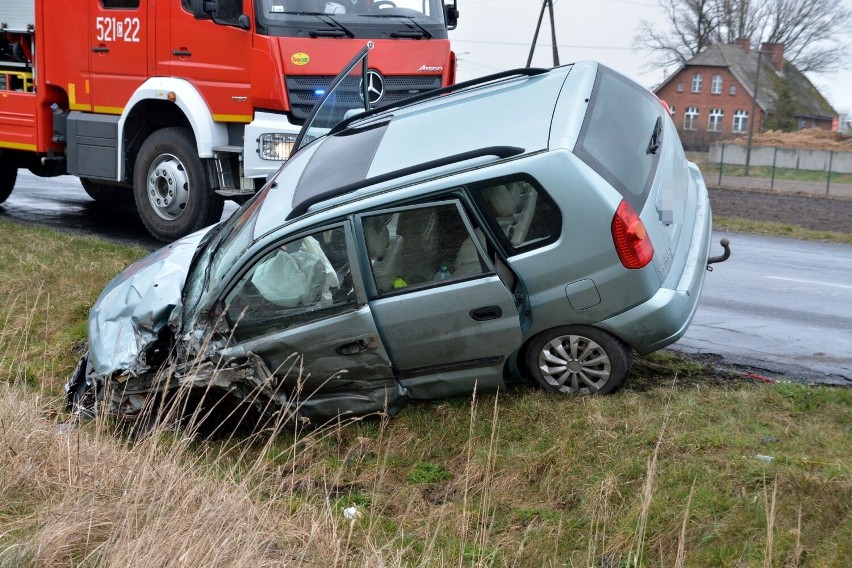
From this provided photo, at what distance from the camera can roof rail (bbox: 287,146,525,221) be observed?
5.40 meters

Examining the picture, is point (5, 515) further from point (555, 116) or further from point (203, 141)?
point (203, 141)

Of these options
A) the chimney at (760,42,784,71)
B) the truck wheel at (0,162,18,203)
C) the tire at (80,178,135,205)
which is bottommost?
the tire at (80,178,135,205)

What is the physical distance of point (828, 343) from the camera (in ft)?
23.1

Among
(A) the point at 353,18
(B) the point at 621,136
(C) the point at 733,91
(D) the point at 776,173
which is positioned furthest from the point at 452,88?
(C) the point at 733,91

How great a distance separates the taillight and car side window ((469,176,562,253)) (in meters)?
0.31

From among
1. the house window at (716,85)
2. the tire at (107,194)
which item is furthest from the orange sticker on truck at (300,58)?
the house window at (716,85)

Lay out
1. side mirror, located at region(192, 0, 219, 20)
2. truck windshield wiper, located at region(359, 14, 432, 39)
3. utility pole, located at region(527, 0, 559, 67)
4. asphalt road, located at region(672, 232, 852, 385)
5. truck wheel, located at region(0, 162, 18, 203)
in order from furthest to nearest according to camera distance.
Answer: utility pole, located at region(527, 0, 559, 67)
truck wheel, located at region(0, 162, 18, 203)
truck windshield wiper, located at region(359, 14, 432, 39)
side mirror, located at region(192, 0, 219, 20)
asphalt road, located at region(672, 232, 852, 385)

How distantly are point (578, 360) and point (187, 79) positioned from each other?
5.83 metres

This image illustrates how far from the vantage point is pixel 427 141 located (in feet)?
19.2

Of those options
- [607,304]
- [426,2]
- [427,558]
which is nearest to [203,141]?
[426,2]

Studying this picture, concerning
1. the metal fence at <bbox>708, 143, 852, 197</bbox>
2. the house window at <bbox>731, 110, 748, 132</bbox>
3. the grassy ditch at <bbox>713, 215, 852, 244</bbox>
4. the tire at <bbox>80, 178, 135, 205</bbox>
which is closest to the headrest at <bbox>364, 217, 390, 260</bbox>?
the tire at <bbox>80, 178, 135, 205</bbox>

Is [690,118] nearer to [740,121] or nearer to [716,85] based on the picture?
[740,121]

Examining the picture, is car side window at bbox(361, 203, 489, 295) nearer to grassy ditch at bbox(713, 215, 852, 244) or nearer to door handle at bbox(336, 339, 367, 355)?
door handle at bbox(336, 339, 367, 355)

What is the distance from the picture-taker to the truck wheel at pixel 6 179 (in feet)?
43.2
